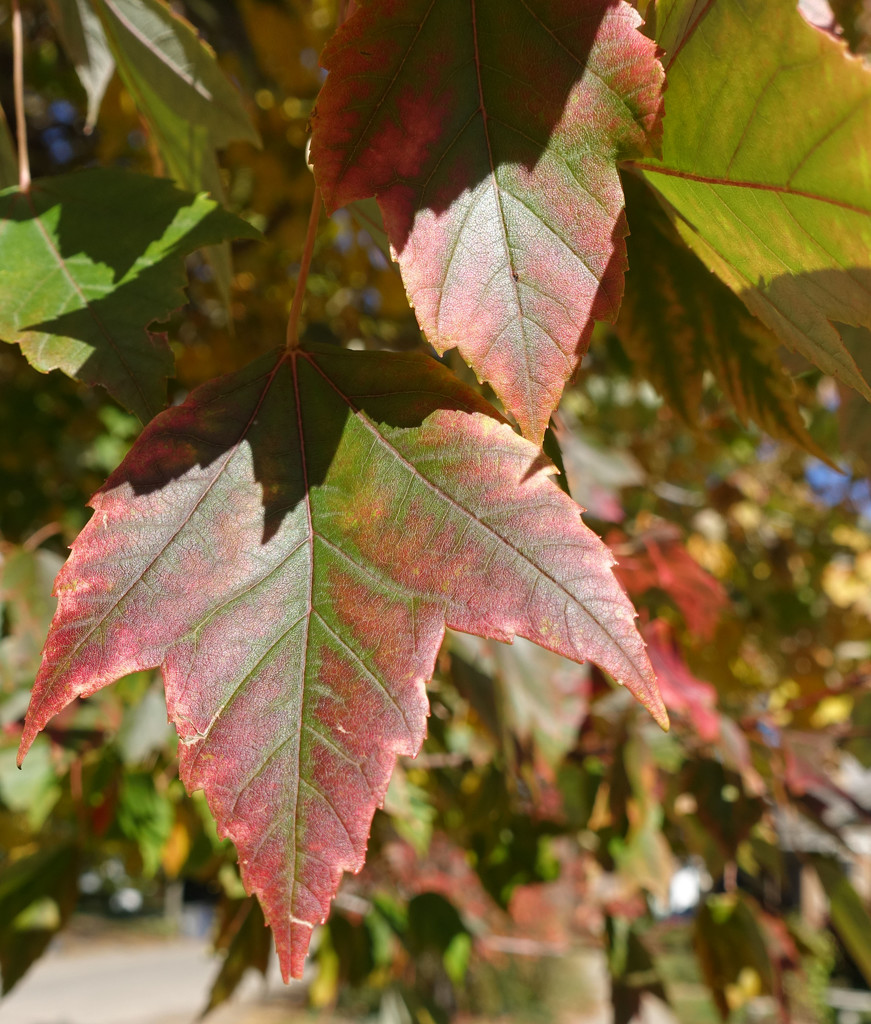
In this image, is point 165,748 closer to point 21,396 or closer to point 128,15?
point 128,15

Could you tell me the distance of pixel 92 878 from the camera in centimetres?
1415

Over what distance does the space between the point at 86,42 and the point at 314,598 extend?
93 centimetres

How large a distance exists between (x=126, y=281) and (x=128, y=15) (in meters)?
0.46

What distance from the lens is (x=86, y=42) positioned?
41.9 inches

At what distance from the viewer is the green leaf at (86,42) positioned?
1018 mm

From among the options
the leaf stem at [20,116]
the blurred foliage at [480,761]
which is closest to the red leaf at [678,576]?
the blurred foliage at [480,761]

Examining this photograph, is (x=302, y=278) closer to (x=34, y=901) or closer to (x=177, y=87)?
(x=177, y=87)

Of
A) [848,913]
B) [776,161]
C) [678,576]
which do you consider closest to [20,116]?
[776,161]

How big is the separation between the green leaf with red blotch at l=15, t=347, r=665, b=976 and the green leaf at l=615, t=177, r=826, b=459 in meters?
0.32

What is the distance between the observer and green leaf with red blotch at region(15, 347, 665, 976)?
44 cm

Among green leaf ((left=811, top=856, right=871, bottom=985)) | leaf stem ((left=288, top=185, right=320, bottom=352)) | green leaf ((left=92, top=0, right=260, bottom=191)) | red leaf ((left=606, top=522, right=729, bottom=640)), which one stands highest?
leaf stem ((left=288, top=185, right=320, bottom=352))

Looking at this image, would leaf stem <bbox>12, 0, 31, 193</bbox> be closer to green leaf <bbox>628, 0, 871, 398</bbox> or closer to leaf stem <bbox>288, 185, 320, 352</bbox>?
leaf stem <bbox>288, 185, 320, 352</bbox>

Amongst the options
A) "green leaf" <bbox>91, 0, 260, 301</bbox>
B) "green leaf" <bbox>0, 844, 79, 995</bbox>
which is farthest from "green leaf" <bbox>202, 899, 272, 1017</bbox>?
"green leaf" <bbox>91, 0, 260, 301</bbox>

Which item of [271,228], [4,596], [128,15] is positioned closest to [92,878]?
[271,228]
